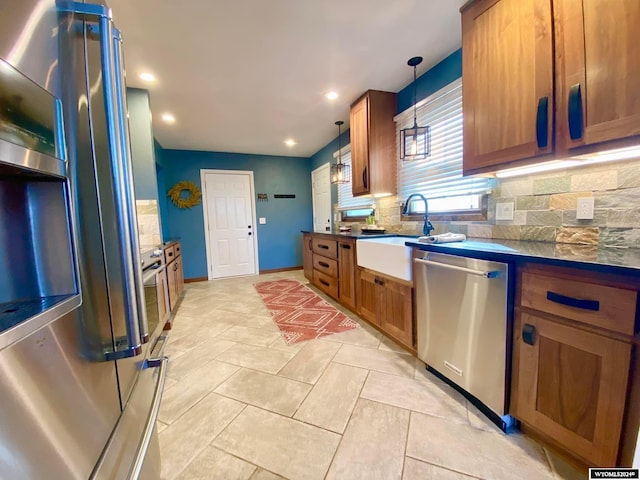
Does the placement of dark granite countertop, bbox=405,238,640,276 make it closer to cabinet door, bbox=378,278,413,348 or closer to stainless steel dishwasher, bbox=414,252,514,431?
stainless steel dishwasher, bbox=414,252,514,431

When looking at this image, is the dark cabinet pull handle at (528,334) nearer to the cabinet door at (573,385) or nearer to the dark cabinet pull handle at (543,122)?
the cabinet door at (573,385)

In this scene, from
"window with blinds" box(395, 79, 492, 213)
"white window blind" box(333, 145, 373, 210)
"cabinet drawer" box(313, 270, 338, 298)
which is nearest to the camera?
"window with blinds" box(395, 79, 492, 213)

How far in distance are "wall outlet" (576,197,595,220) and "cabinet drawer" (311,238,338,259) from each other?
2.13m

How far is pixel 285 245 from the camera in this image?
5.55m

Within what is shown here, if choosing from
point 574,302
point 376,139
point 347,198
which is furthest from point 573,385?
point 347,198

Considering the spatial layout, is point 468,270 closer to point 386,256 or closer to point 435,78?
point 386,256

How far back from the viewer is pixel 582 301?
1.01 meters

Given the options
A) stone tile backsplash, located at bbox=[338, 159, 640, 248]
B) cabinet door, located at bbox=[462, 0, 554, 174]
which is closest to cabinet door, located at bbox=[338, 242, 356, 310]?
stone tile backsplash, located at bbox=[338, 159, 640, 248]

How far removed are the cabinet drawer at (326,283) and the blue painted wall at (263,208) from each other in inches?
69.8

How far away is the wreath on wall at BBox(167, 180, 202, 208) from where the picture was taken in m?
4.65

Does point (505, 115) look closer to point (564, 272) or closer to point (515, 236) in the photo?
point (515, 236)

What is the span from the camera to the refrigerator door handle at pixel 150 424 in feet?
2.16

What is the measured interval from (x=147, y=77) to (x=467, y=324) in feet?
10.6
